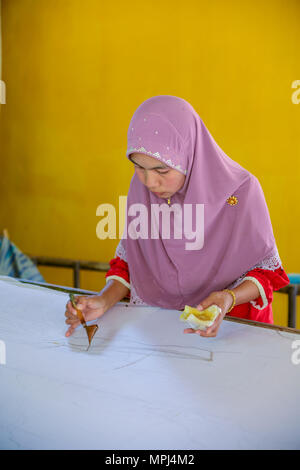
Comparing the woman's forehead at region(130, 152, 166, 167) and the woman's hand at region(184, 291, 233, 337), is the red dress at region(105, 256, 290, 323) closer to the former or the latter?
the woman's hand at region(184, 291, 233, 337)

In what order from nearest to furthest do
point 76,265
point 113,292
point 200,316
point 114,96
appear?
1. point 200,316
2. point 113,292
3. point 76,265
4. point 114,96

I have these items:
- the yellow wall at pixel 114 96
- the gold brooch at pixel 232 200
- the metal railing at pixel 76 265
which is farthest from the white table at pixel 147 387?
the yellow wall at pixel 114 96

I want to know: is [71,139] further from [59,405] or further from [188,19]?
[59,405]

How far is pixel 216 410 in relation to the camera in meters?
0.78

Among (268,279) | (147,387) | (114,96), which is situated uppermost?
(114,96)

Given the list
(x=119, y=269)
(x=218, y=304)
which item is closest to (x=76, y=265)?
(x=119, y=269)

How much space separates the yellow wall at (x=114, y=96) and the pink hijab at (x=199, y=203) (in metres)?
1.65

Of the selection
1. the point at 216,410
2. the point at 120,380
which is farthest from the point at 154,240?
the point at 216,410

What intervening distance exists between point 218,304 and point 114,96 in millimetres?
2450

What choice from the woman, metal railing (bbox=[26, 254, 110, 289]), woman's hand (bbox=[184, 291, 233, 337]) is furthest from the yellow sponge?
metal railing (bbox=[26, 254, 110, 289])

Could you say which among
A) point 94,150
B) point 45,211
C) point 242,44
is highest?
point 242,44

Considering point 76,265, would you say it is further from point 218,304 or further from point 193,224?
point 218,304

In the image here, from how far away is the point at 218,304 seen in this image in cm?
106

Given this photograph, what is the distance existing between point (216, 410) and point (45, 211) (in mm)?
2992
